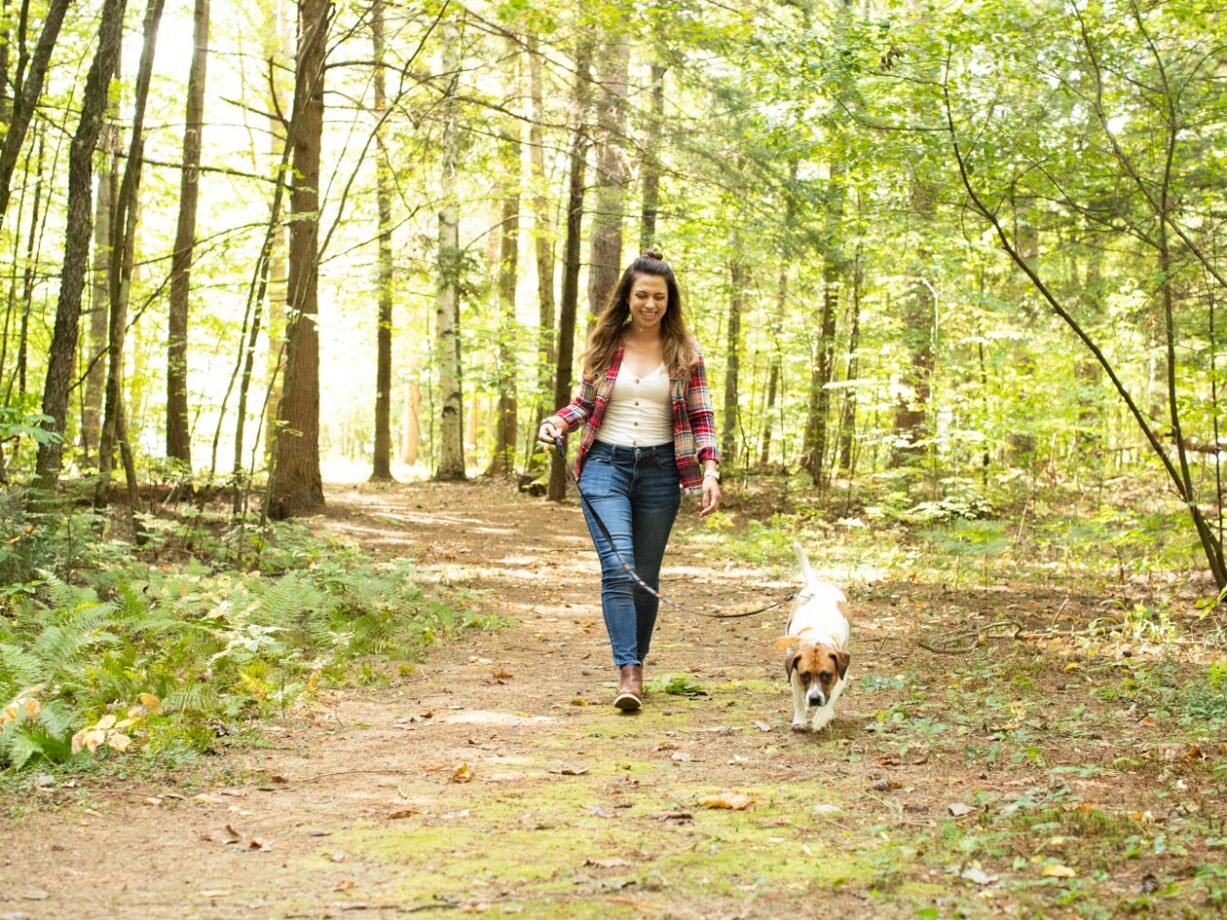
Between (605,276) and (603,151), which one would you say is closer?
(603,151)

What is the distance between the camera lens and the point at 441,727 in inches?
189

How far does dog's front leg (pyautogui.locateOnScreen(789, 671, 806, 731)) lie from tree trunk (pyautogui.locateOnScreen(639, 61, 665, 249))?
376 inches

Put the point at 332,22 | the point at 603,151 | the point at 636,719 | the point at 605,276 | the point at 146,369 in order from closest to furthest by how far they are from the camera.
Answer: the point at 636,719, the point at 332,22, the point at 146,369, the point at 603,151, the point at 605,276

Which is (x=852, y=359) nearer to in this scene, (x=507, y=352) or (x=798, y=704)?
(x=507, y=352)

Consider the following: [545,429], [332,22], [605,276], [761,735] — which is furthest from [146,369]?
[761,735]

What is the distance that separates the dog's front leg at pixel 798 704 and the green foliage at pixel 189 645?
7.90 ft

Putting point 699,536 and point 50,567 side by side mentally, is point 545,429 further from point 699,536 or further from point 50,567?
point 699,536

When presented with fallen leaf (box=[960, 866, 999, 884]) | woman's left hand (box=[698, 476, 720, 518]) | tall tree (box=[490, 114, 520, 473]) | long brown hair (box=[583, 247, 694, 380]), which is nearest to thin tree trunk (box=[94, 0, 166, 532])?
long brown hair (box=[583, 247, 694, 380])

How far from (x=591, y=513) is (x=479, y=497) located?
1298cm

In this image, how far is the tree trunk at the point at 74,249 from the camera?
7488 millimetres

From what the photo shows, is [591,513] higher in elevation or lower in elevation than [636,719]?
higher

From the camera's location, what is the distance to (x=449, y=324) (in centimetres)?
1919

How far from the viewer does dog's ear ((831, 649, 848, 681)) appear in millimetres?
4371

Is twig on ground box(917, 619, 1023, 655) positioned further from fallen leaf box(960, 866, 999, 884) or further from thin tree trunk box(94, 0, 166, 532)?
thin tree trunk box(94, 0, 166, 532)
